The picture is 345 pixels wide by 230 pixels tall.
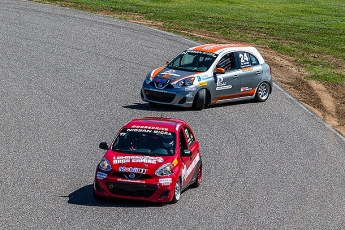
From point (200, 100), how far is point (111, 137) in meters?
4.02

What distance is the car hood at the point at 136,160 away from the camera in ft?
48.8

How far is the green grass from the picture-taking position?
35.4 m

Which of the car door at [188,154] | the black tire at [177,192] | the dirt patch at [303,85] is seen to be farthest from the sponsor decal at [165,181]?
the dirt patch at [303,85]

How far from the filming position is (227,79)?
24531 mm

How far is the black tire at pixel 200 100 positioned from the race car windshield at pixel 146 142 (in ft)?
25.4

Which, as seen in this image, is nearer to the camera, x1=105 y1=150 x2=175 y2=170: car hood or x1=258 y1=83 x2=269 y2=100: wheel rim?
x1=105 y1=150 x2=175 y2=170: car hood

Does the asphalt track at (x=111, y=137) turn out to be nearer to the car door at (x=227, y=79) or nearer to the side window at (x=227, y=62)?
the car door at (x=227, y=79)

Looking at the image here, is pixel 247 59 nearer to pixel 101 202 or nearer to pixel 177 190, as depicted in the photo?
pixel 177 190

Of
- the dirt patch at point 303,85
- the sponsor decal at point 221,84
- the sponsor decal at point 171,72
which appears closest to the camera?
the sponsor decal at point 171,72

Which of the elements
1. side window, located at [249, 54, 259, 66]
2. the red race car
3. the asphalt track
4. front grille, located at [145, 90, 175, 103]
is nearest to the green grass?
the asphalt track

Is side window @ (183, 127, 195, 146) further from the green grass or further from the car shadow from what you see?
the green grass

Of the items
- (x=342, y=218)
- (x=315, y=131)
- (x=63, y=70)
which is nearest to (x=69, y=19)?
(x=63, y=70)

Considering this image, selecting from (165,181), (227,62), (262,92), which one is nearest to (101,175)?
(165,181)

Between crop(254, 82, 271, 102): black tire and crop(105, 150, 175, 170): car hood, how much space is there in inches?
416
